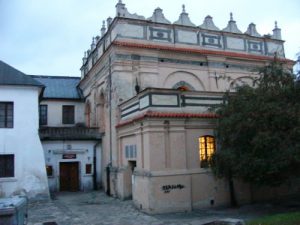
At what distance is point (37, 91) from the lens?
2116 centimetres

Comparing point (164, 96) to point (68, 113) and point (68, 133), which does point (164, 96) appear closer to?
point (68, 133)

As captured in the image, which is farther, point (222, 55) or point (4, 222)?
point (222, 55)

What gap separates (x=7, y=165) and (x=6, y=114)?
9.04 feet

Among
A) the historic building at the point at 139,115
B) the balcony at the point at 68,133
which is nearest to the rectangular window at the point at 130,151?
the historic building at the point at 139,115

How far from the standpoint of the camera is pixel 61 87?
32188 mm

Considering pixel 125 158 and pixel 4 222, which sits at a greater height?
pixel 125 158

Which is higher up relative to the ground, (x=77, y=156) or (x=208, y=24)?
(x=208, y=24)

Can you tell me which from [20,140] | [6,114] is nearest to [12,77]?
[6,114]

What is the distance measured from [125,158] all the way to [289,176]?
9271 mm

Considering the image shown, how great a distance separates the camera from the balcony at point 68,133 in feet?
82.4

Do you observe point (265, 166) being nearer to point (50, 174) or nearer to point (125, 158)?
point (125, 158)

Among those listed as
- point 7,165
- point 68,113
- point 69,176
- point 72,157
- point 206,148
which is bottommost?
point 69,176

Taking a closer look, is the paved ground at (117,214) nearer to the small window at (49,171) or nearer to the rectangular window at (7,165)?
the rectangular window at (7,165)

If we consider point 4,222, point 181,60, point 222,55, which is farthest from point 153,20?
point 4,222
